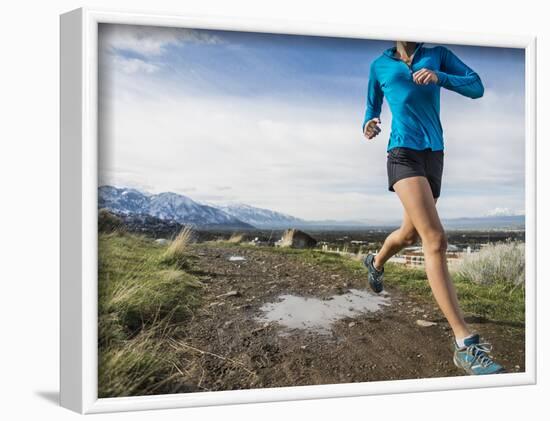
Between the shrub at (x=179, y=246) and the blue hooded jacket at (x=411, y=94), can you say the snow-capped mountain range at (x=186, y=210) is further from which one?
the blue hooded jacket at (x=411, y=94)

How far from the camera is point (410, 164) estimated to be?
6379 millimetres

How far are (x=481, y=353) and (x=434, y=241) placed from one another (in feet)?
2.89

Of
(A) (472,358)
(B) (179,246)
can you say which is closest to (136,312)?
(B) (179,246)

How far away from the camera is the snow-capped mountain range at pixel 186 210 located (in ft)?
18.7

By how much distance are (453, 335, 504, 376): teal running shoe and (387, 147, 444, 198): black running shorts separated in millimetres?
1161

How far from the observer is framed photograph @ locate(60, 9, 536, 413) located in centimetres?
566

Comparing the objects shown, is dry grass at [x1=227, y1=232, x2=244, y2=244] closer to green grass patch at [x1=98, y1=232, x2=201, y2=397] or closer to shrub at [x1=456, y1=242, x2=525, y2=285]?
green grass patch at [x1=98, y1=232, x2=201, y2=397]

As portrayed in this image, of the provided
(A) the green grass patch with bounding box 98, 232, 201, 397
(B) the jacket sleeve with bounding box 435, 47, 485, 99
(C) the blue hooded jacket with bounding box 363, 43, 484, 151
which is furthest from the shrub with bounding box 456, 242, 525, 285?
(A) the green grass patch with bounding box 98, 232, 201, 397

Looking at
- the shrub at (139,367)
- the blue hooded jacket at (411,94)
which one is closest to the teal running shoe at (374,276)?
the blue hooded jacket at (411,94)

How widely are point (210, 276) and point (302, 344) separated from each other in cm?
77

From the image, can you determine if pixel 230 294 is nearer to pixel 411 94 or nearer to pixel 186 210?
pixel 186 210

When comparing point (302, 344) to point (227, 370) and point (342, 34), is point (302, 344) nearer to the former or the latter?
point (227, 370)

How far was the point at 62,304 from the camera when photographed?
18.9ft
